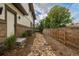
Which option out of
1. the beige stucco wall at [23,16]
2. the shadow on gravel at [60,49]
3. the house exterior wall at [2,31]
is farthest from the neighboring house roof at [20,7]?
the shadow on gravel at [60,49]

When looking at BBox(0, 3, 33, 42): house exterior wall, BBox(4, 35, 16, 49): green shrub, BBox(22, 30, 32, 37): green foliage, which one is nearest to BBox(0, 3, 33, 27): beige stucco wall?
BBox(0, 3, 33, 42): house exterior wall

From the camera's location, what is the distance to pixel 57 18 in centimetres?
337

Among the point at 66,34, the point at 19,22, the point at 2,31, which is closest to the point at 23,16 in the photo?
the point at 19,22

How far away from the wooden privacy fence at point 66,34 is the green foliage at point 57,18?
147 millimetres

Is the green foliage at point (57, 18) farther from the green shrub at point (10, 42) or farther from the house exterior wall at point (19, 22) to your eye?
the green shrub at point (10, 42)

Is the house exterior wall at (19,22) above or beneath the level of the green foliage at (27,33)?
above

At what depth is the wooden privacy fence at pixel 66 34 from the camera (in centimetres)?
335

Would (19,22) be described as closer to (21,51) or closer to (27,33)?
(27,33)

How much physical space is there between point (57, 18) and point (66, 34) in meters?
0.47

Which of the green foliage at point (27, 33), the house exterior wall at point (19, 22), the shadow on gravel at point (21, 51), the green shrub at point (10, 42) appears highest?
the house exterior wall at point (19, 22)

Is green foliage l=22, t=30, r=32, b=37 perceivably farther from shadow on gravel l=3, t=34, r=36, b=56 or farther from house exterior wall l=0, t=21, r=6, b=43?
house exterior wall l=0, t=21, r=6, b=43

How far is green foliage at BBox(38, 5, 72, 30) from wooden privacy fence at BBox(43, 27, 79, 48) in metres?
0.15

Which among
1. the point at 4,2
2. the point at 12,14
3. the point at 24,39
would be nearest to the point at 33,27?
the point at 24,39

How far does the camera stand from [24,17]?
4285mm
